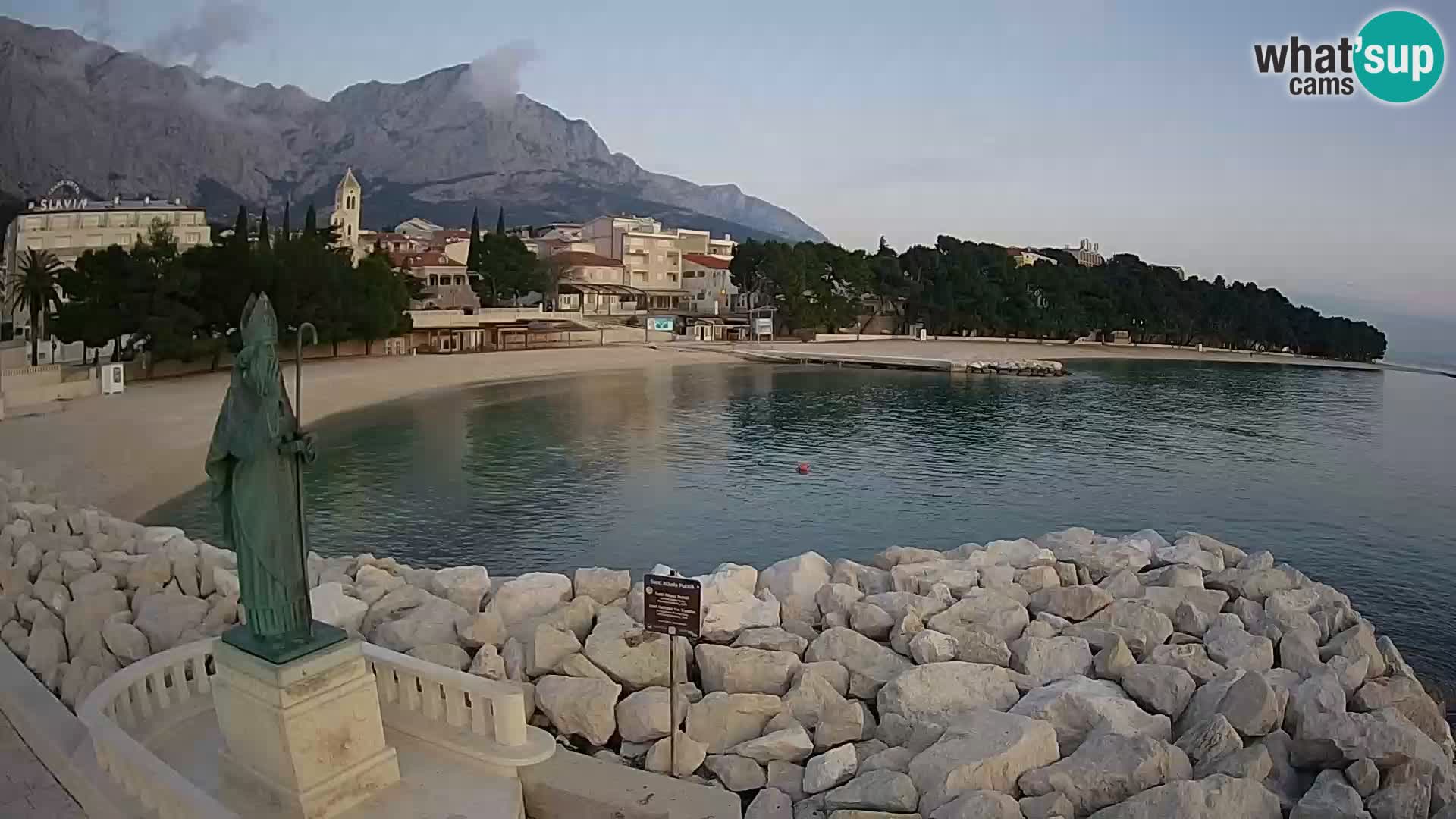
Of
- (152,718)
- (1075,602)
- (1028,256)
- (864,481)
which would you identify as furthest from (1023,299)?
(152,718)

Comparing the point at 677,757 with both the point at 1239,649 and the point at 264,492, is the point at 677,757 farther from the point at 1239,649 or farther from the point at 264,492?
the point at 1239,649

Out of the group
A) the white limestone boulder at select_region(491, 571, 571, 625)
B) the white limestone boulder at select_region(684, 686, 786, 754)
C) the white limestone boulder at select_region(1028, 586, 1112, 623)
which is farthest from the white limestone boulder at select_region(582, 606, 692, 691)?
the white limestone boulder at select_region(1028, 586, 1112, 623)

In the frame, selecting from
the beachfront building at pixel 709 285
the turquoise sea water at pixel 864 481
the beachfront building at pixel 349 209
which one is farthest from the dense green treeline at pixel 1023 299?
the beachfront building at pixel 349 209

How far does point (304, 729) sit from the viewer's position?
4.55 metres

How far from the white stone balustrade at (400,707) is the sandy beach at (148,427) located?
39.7ft

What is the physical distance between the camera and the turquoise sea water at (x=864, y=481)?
1510 centimetres

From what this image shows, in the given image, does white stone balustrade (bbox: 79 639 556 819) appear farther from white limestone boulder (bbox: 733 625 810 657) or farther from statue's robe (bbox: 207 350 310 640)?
white limestone boulder (bbox: 733 625 810 657)

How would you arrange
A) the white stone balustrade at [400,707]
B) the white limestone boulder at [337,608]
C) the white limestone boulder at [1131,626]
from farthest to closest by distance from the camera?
1. the white limestone boulder at [337,608]
2. the white limestone boulder at [1131,626]
3. the white stone balustrade at [400,707]

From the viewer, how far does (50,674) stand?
21.1 ft

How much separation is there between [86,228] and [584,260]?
30.9m

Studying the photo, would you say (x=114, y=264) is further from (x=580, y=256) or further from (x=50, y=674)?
(x=580, y=256)

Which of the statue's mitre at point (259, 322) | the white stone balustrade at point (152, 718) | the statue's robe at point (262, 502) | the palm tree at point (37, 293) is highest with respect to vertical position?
the palm tree at point (37, 293)

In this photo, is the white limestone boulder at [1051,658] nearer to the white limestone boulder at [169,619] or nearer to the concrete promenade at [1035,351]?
the white limestone boulder at [169,619]

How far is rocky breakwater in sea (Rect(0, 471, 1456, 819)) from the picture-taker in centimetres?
543
